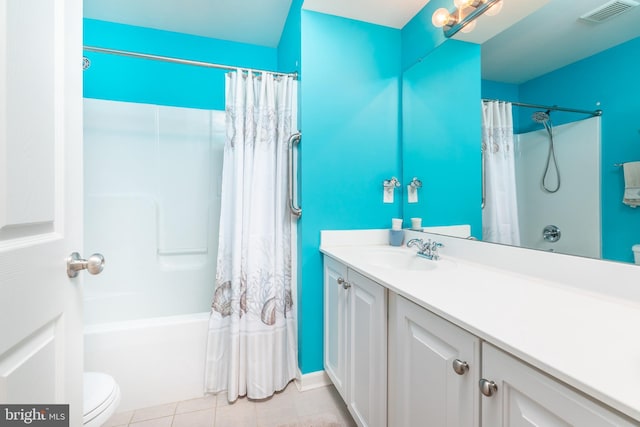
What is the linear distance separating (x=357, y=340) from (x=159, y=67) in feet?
7.82

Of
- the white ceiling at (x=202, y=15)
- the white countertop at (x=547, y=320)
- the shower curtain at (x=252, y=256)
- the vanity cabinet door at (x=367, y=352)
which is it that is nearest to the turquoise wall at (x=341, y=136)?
the shower curtain at (x=252, y=256)

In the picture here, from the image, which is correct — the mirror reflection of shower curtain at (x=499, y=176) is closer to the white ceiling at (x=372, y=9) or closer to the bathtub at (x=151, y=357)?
the white ceiling at (x=372, y=9)

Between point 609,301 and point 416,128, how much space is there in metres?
1.25

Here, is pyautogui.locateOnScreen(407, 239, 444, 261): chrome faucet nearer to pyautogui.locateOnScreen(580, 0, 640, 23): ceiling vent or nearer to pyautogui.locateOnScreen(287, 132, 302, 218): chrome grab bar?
pyautogui.locateOnScreen(287, 132, 302, 218): chrome grab bar

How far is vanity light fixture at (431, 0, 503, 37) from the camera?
1228mm

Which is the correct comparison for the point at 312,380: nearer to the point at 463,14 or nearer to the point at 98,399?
the point at 98,399

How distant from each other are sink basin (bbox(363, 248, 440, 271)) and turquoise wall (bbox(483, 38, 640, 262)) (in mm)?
699

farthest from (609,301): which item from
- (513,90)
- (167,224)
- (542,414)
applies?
(167,224)

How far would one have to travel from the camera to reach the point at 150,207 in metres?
2.07

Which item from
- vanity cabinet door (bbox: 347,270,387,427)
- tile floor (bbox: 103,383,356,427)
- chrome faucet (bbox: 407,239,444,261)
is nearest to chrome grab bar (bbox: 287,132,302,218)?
vanity cabinet door (bbox: 347,270,387,427)

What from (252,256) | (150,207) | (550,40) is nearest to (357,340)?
(252,256)

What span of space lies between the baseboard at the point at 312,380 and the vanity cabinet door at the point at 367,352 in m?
0.39

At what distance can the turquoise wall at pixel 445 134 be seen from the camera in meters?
1.37

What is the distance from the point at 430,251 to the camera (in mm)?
1390
